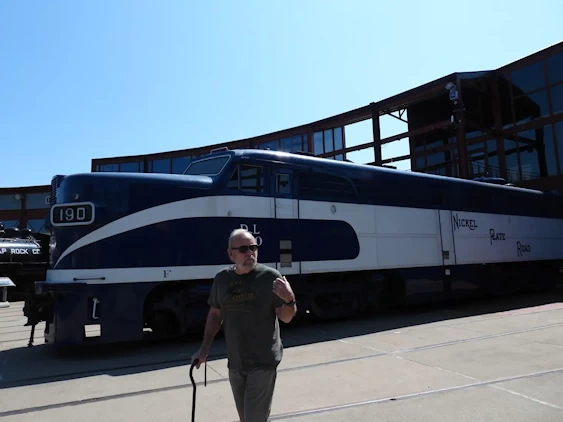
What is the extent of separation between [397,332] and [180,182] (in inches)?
185

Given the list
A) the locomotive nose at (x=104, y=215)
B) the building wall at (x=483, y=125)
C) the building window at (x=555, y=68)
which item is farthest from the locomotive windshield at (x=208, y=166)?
the building window at (x=555, y=68)

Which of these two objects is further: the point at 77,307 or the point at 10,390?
the point at 77,307

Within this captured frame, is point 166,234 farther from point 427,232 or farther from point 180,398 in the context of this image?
point 427,232

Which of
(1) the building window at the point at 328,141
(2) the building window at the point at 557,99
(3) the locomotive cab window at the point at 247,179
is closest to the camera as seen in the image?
(3) the locomotive cab window at the point at 247,179

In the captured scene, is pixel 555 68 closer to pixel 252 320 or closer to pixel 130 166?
pixel 252 320

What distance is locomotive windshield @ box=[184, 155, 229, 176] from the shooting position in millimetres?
7586

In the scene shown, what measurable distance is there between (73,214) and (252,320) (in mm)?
4793

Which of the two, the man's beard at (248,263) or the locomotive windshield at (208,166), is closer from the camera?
the man's beard at (248,263)

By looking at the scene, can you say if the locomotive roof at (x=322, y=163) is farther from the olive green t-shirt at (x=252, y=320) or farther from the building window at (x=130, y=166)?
the building window at (x=130, y=166)

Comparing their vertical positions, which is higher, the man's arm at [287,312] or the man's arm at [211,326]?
the man's arm at [287,312]

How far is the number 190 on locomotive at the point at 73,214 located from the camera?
6457 mm

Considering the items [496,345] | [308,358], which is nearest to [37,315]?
[308,358]

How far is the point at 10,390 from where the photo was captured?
197 inches

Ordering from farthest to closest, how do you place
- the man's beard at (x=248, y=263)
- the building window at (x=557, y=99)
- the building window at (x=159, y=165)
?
the building window at (x=159, y=165), the building window at (x=557, y=99), the man's beard at (x=248, y=263)
